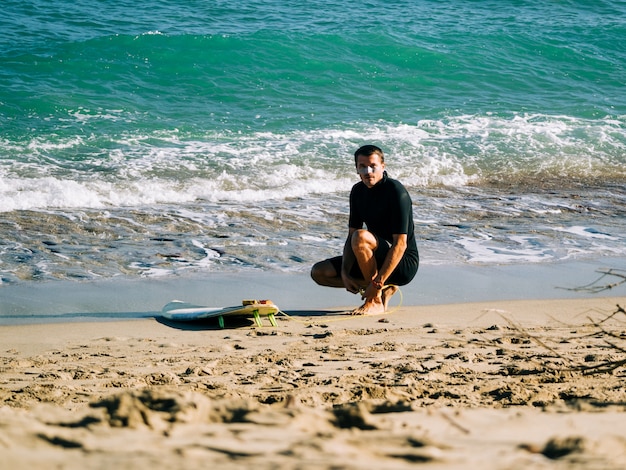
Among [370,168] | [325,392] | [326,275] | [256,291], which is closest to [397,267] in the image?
[326,275]

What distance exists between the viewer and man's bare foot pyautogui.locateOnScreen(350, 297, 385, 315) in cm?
582

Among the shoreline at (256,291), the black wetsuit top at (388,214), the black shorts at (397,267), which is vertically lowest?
the shoreline at (256,291)

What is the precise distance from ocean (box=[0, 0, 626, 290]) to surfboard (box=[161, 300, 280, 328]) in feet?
4.17

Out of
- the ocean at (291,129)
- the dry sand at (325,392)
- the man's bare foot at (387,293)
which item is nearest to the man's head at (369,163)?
the man's bare foot at (387,293)

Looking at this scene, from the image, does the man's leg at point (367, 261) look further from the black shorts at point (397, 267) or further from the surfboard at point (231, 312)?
the surfboard at point (231, 312)

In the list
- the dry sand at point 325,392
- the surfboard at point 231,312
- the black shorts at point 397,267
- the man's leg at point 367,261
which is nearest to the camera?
the dry sand at point 325,392

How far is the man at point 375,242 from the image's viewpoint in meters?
5.66

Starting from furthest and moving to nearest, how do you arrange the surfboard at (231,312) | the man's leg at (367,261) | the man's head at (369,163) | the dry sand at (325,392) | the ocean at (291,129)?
the ocean at (291,129), the man's leg at (367,261), the man's head at (369,163), the surfboard at (231,312), the dry sand at (325,392)

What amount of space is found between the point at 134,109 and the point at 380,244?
9.09 m

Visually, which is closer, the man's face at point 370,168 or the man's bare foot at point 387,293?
the man's face at point 370,168

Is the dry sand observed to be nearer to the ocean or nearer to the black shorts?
the black shorts

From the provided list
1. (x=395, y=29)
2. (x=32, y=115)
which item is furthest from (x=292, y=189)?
(x=395, y=29)

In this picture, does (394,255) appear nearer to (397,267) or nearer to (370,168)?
(397,267)

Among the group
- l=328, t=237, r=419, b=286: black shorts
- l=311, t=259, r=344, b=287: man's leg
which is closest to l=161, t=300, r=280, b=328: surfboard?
l=311, t=259, r=344, b=287: man's leg
